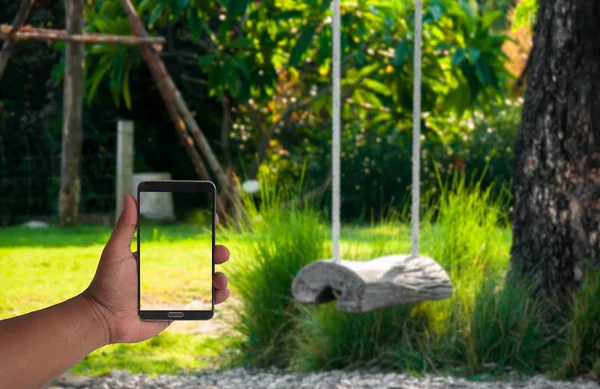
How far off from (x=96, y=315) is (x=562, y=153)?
270 centimetres

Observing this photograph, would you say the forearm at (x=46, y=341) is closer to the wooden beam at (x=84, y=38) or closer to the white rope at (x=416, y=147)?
the white rope at (x=416, y=147)

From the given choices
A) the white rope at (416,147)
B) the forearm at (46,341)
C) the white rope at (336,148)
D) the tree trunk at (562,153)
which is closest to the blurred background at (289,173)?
the tree trunk at (562,153)

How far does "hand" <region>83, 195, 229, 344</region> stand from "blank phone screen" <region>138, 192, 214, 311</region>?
2.36m

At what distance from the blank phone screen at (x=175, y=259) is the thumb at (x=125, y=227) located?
2414mm

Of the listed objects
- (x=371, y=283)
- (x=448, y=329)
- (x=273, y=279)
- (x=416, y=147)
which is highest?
(x=416, y=147)

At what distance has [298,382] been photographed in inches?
129

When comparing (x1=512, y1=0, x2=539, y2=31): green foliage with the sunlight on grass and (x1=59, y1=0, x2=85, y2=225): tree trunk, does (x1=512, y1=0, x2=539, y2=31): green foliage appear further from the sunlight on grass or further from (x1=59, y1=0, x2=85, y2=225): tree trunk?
(x1=59, y1=0, x2=85, y2=225): tree trunk

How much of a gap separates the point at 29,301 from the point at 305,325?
6.86 feet

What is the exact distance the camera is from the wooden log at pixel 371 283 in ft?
9.55

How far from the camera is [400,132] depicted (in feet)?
29.6

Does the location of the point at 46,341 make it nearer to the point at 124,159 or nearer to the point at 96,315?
the point at 96,315

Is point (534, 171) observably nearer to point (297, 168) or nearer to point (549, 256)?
point (549, 256)

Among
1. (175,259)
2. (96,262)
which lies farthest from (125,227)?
(96,262)

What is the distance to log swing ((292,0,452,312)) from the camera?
9.50 feet
